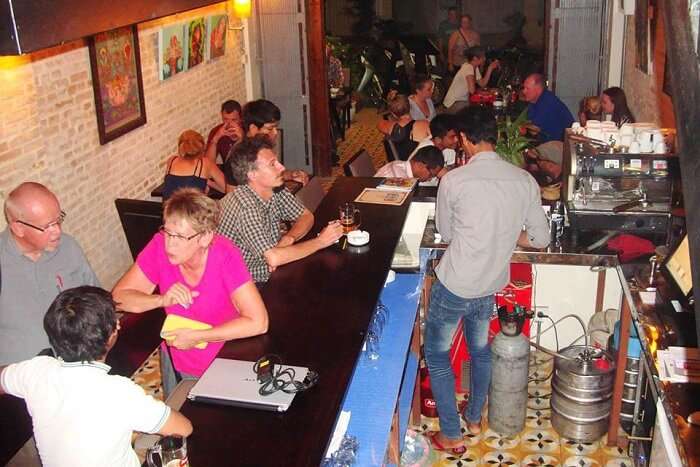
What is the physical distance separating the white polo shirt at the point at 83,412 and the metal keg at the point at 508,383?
8.73ft

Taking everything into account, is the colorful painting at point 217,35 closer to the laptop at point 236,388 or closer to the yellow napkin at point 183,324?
the yellow napkin at point 183,324

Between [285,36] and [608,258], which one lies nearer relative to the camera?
[608,258]

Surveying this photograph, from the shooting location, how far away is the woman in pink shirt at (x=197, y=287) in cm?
301

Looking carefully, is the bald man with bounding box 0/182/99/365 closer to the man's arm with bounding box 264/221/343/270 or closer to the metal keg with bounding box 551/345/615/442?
the man's arm with bounding box 264/221/343/270

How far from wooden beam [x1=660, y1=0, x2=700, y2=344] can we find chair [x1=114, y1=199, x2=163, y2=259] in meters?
4.96

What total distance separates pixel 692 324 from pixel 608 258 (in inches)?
39.1

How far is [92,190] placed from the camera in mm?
6043

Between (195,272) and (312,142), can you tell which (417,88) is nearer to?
(312,142)

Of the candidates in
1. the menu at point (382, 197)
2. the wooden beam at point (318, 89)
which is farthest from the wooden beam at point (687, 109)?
the wooden beam at point (318, 89)

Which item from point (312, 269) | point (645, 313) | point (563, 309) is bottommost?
point (563, 309)

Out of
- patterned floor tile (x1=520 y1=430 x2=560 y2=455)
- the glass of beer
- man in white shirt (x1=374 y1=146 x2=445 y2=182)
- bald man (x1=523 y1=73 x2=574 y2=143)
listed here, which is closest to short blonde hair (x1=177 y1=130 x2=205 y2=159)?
man in white shirt (x1=374 y1=146 x2=445 y2=182)

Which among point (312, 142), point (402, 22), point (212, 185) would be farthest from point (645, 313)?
point (402, 22)

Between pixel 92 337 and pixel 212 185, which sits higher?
pixel 92 337

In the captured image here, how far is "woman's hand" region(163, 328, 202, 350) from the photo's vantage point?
298 cm
